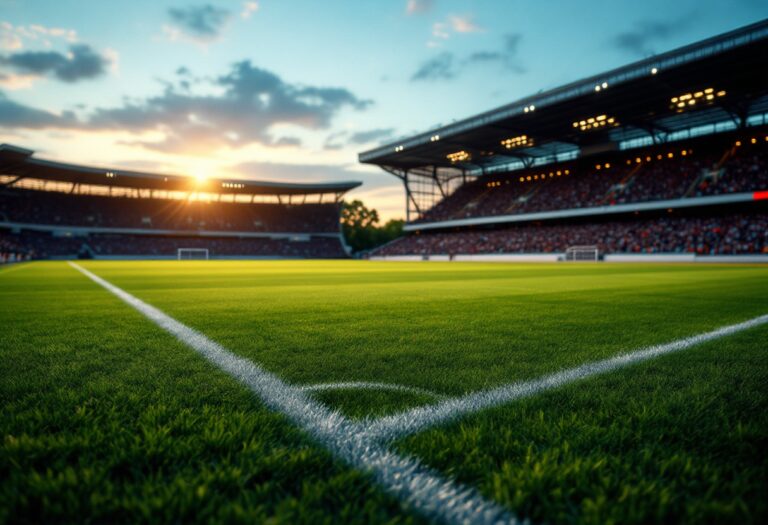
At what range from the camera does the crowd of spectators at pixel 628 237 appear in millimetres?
28156

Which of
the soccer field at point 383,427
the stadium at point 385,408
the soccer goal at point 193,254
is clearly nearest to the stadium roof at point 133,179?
the soccer goal at point 193,254

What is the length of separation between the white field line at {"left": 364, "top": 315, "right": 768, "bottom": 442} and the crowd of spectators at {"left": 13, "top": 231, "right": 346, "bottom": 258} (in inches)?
2225

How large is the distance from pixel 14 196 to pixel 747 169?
69.6 metres

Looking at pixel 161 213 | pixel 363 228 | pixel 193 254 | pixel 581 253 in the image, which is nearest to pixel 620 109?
pixel 581 253

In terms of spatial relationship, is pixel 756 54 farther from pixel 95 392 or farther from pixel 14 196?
pixel 14 196

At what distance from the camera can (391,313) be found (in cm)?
473

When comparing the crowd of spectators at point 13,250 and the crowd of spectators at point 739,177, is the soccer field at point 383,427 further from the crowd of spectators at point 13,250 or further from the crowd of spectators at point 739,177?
the crowd of spectators at point 13,250

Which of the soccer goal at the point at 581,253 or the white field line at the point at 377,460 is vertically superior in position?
the white field line at the point at 377,460

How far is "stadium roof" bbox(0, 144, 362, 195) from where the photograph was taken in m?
40.8

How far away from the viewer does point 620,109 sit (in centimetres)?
3084

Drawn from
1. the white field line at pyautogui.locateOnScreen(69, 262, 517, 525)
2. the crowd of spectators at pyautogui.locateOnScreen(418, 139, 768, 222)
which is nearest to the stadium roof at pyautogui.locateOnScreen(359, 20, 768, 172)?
the crowd of spectators at pyautogui.locateOnScreen(418, 139, 768, 222)

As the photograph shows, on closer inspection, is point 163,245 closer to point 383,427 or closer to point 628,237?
point 628,237

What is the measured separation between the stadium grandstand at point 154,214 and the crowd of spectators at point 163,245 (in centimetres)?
11

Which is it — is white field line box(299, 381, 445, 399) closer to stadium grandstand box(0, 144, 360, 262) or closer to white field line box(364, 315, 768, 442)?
white field line box(364, 315, 768, 442)
